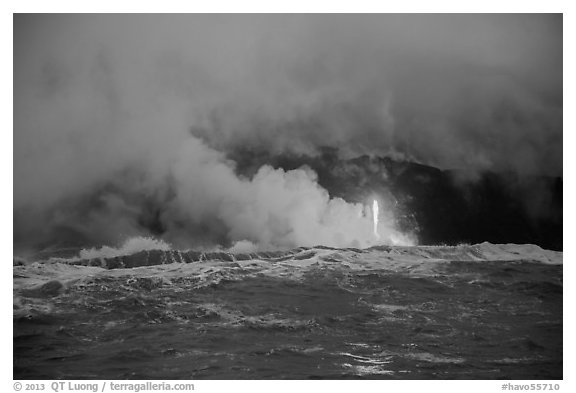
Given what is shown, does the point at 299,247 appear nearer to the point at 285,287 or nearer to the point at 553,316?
the point at 285,287

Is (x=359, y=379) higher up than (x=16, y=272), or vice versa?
(x=16, y=272)

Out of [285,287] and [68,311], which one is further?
[285,287]

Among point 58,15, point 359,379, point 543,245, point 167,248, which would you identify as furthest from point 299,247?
point 58,15

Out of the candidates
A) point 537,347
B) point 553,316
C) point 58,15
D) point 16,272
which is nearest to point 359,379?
point 537,347
